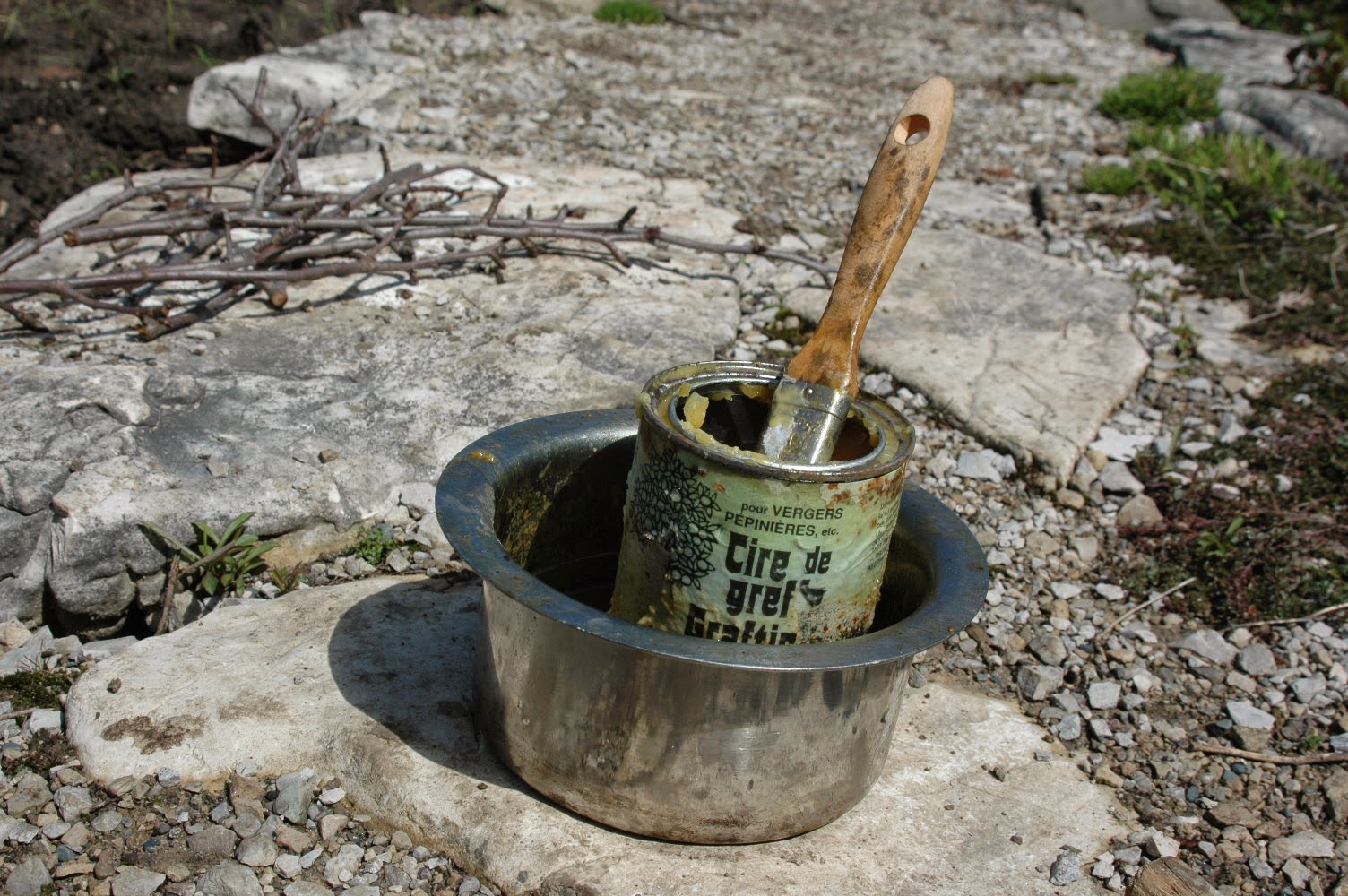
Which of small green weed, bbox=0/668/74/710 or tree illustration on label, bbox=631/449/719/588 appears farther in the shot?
small green weed, bbox=0/668/74/710

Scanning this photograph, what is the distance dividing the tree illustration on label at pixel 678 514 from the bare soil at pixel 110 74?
131 inches

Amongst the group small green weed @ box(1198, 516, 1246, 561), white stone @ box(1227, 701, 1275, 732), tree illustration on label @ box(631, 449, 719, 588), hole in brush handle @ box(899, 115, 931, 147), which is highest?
hole in brush handle @ box(899, 115, 931, 147)

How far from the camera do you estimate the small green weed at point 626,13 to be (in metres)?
7.16

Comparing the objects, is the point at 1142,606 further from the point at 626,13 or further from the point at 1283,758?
the point at 626,13

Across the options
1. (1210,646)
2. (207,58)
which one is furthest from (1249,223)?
(207,58)

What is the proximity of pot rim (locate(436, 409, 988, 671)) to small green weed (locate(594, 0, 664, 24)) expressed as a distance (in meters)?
5.37

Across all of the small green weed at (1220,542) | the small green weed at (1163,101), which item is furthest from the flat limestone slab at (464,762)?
the small green weed at (1163,101)

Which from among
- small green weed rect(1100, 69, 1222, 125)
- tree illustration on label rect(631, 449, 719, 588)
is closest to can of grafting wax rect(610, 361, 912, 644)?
tree illustration on label rect(631, 449, 719, 588)

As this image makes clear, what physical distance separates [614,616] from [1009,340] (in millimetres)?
2385

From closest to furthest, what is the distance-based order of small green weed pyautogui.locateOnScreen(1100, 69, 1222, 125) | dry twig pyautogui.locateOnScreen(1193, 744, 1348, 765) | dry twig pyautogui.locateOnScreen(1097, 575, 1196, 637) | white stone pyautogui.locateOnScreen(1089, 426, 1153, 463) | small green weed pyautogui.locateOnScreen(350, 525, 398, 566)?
1. dry twig pyautogui.locateOnScreen(1193, 744, 1348, 765)
2. small green weed pyautogui.locateOnScreen(350, 525, 398, 566)
3. dry twig pyautogui.locateOnScreen(1097, 575, 1196, 637)
4. white stone pyautogui.locateOnScreen(1089, 426, 1153, 463)
5. small green weed pyautogui.locateOnScreen(1100, 69, 1222, 125)

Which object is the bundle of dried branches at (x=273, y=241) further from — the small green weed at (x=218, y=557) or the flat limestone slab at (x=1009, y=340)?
the small green weed at (x=218, y=557)

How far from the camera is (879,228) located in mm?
1929

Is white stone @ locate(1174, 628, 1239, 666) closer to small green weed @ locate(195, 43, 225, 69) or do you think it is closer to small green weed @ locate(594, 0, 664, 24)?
small green weed @ locate(195, 43, 225, 69)

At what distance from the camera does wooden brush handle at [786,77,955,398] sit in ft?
6.16
